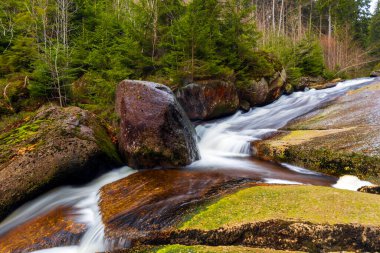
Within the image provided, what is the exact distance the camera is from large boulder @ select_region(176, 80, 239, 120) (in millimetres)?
11398

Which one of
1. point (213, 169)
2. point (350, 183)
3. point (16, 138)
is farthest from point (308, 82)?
point (16, 138)

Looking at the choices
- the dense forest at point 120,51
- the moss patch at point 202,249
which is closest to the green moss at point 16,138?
the dense forest at point 120,51

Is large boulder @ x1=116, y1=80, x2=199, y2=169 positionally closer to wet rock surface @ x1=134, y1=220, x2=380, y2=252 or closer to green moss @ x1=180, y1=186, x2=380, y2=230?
green moss @ x1=180, y1=186, x2=380, y2=230

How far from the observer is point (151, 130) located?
6.79 m

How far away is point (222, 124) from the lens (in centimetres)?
1159

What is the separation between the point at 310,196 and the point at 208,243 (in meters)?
1.72

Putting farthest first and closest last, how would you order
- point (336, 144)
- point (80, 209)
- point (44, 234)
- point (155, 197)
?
point (336, 144) → point (80, 209) → point (155, 197) → point (44, 234)

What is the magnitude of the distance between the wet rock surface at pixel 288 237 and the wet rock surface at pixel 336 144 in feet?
9.12

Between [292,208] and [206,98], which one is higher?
[206,98]

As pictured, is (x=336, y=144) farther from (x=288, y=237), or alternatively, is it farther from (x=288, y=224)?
(x=288, y=237)

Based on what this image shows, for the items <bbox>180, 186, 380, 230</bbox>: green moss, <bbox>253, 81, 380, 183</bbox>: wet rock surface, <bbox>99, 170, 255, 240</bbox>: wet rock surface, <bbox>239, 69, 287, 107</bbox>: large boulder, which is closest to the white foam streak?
<bbox>253, 81, 380, 183</bbox>: wet rock surface

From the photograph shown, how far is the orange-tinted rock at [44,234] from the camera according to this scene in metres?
4.01

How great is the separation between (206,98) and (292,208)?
8.46 metres

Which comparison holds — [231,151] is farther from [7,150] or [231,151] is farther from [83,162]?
[7,150]
